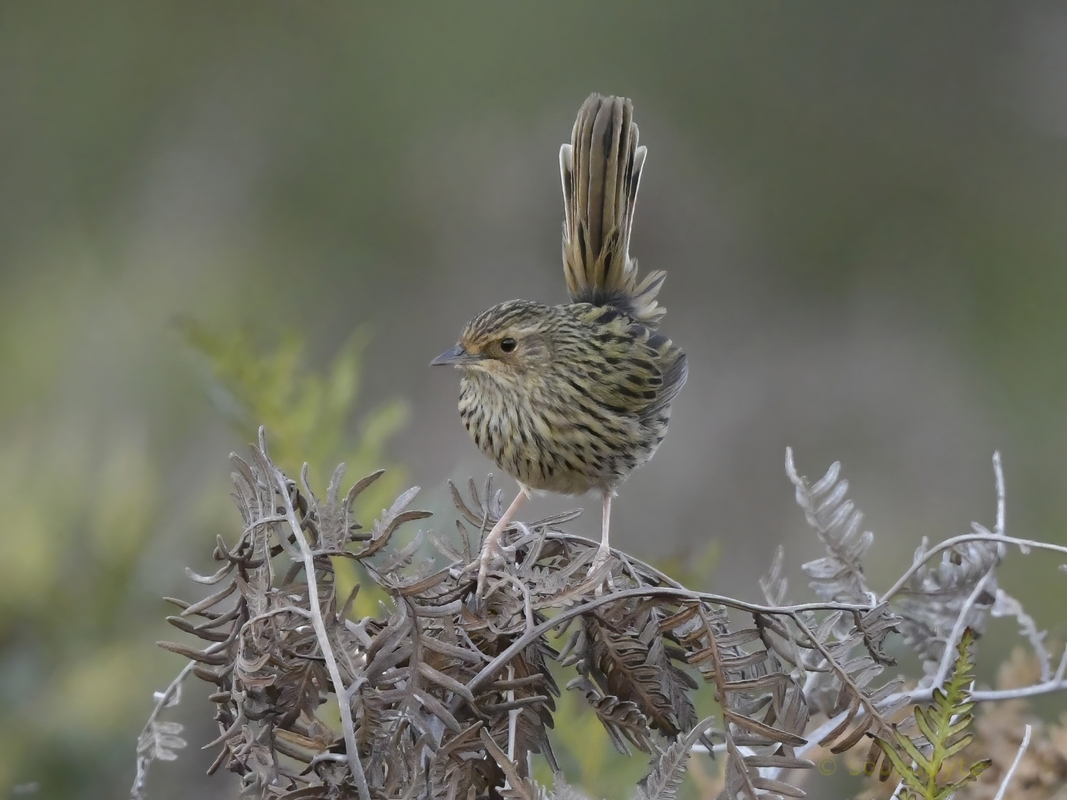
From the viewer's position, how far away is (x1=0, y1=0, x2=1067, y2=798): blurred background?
6027 millimetres

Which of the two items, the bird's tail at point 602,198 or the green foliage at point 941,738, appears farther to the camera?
the bird's tail at point 602,198

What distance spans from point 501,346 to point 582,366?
23 cm

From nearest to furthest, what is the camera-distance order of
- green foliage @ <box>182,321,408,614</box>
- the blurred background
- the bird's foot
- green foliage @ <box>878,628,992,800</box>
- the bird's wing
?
green foliage @ <box>878,628,992,800</box>, the bird's foot, green foliage @ <box>182,321,408,614</box>, the bird's wing, the blurred background

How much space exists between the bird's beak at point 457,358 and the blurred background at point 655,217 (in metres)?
2.23

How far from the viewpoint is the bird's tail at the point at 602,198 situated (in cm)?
303

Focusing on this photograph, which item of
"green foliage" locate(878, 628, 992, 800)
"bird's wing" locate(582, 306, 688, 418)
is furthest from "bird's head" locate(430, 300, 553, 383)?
"green foliage" locate(878, 628, 992, 800)

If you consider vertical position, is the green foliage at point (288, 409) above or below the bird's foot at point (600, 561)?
above

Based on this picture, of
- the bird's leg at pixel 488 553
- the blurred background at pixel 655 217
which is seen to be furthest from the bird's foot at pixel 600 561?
the blurred background at pixel 655 217

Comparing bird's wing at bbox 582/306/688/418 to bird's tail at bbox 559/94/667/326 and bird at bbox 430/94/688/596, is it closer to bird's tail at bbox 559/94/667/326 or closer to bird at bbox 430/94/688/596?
bird at bbox 430/94/688/596

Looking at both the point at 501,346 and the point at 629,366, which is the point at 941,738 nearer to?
the point at 501,346

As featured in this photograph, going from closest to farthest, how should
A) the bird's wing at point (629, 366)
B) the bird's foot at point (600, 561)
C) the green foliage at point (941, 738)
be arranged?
the green foliage at point (941, 738) → the bird's foot at point (600, 561) → the bird's wing at point (629, 366)

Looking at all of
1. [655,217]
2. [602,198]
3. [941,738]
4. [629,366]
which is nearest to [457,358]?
[629,366]

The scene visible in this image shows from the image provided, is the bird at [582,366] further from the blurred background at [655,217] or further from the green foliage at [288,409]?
the blurred background at [655,217]

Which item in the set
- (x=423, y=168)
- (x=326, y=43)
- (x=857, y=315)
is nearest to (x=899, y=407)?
(x=857, y=315)
